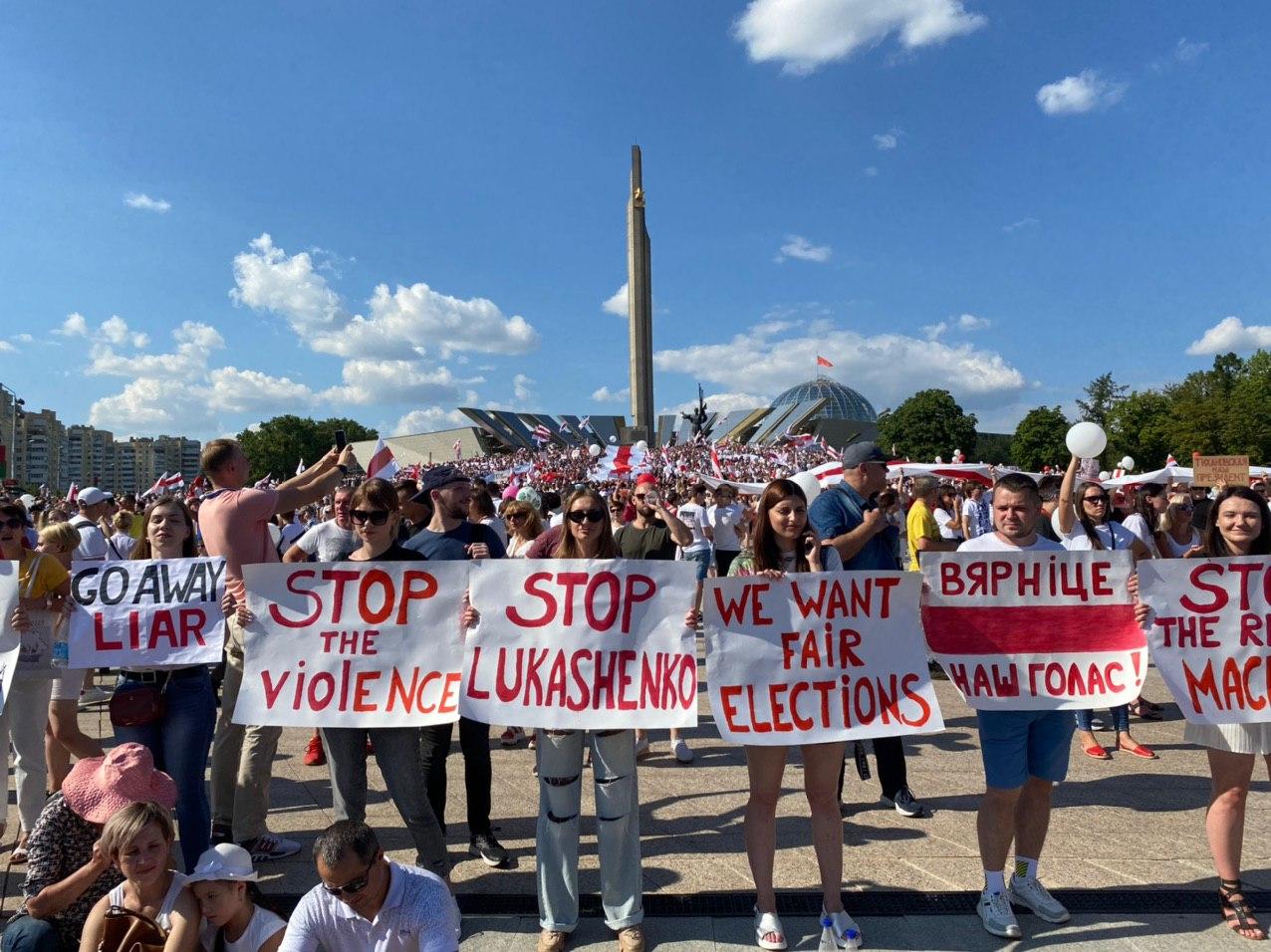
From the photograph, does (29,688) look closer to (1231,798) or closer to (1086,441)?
(1231,798)

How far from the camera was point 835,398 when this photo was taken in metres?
132

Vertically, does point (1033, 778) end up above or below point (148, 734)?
below

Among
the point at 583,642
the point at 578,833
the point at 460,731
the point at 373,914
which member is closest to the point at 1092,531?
the point at 583,642

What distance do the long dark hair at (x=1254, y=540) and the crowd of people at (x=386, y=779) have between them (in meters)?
0.01

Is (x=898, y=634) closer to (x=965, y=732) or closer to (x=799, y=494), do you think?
(x=799, y=494)

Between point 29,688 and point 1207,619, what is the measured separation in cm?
598

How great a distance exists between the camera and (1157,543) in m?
7.34

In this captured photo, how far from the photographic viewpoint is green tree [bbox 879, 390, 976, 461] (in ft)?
270

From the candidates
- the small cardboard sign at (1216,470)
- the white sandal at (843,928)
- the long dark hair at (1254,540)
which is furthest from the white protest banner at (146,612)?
the small cardboard sign at (1216,470)

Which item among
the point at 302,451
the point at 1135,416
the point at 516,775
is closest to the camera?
the point at 516,775

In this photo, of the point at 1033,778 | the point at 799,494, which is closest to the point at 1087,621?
the point at 1033,778

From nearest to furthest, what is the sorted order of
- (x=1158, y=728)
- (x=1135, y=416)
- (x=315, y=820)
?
(x=315, y=820) < (x=1158, y=728) < (x=1135, y=416)

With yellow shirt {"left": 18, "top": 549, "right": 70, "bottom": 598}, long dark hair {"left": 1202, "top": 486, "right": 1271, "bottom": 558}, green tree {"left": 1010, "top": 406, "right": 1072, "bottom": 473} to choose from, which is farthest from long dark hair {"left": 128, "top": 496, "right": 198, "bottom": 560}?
green tree {"left": 1010, "top": 406, "right": 1072, "bottom": 473}

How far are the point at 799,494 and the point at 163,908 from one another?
2820 millimetres
